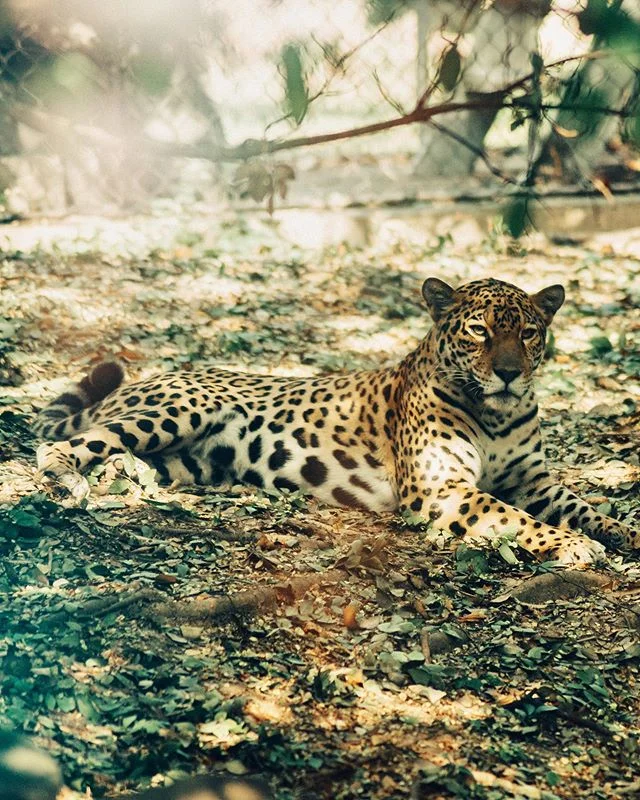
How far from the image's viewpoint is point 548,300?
20.9 feet

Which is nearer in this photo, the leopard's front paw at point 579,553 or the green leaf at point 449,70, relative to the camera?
the green leaf at point 449,70

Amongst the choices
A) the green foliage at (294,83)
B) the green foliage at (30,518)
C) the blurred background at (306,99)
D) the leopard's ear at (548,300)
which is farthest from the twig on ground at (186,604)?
the green foliage at (294,83)

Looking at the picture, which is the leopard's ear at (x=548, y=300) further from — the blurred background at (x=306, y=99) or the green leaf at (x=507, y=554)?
the green leaf at (x=507, y=554)

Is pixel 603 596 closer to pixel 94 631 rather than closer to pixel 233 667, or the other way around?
pixel 233 667

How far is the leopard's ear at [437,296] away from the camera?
6.34 metres

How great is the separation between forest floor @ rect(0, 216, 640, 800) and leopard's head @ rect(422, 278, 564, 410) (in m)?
0.85

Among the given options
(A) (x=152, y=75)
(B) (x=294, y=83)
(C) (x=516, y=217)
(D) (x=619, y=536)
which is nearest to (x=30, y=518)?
(D) (x=619, y=536)

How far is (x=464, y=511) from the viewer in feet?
19.0

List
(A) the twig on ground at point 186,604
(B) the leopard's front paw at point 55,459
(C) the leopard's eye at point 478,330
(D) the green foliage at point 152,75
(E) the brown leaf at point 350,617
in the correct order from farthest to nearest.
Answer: (C) the leopard's eye at point 478,330 < (B) the leopard's front paw at point 55,459 < (E) the brown leaf at point 350,617 < (A) the twig on ground at point 186,604 < (D) the green foliage at point 152,75

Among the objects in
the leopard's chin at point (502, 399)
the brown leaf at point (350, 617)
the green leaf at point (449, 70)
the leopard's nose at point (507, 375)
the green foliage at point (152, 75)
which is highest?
the green leaf at point (449, 70)

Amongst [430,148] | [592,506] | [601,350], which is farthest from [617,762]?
[430,148]

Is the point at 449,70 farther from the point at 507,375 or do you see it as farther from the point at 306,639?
the point at 507,375

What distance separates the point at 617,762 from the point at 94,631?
189cm

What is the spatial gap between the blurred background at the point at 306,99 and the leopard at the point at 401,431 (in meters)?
0.87
